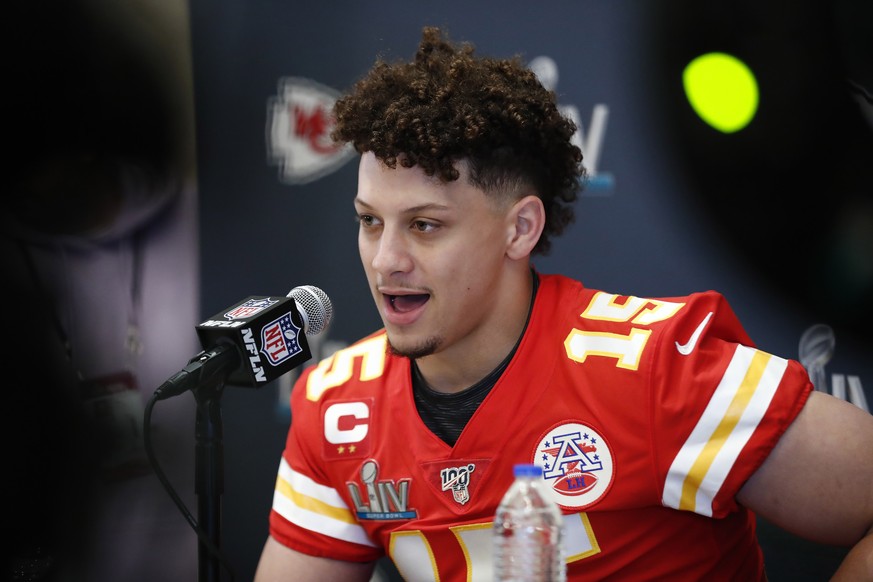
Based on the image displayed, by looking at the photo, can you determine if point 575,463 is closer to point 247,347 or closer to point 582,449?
point 582,449

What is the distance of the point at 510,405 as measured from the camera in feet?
5.65

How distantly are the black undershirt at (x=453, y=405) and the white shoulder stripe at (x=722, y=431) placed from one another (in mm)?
385

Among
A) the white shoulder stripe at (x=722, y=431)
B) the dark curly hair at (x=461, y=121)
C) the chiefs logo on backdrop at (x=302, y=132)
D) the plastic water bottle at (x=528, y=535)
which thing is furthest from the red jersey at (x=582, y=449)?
the chiefs logo on backdrop at (x=302, y=132)

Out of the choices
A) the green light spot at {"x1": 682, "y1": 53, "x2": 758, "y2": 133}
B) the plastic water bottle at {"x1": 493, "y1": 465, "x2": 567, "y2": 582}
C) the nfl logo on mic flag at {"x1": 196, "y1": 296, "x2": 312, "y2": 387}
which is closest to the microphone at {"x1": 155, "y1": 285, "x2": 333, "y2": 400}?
the nfl logo on mic flag at {"x1": 196, "y1": 296, "x2": 312, "y2": 387}

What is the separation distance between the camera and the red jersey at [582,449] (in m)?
1.57

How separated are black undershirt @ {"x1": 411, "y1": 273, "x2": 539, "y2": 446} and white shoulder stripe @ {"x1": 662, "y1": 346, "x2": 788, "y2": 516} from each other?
0.39 m

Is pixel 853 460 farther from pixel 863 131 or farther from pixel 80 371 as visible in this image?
pixel 80 371


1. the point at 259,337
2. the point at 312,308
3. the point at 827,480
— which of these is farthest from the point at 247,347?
the point at 827,480

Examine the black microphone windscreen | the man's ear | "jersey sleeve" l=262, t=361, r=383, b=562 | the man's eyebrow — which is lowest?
"jersey sleeve" l=262, t=361, r=383, b=562

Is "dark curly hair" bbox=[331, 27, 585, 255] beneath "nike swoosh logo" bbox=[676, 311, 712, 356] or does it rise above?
above

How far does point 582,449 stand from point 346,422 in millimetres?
483

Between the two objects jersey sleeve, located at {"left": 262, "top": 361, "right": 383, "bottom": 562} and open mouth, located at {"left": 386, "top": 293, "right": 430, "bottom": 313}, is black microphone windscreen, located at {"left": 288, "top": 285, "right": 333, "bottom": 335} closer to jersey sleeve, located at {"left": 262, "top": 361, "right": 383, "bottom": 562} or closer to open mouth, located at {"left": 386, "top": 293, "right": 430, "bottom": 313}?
open mouth, located at {"left": 386, "top": 293, "right": 430, "bottom": 313}

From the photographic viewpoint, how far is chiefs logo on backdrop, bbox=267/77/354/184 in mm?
2559

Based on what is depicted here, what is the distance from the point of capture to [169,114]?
8.45 feet
